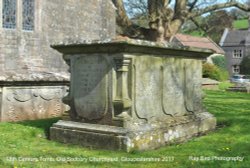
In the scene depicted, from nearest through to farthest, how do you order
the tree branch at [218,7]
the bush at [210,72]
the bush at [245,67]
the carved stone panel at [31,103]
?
the carved stone panel at [31,103] < the tree branch at [218,7] < the bush at [210,72] < the bush at [245,67]

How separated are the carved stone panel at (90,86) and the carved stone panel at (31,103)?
10.6 feet

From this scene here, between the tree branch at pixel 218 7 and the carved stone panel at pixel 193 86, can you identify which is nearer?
the carved stone panel at pixel 193 86

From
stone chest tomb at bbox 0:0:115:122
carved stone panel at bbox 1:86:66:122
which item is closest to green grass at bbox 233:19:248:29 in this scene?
stone chest tomb at bbox 0:0:115:122

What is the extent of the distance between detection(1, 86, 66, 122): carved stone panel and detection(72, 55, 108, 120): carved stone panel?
3.23 meters

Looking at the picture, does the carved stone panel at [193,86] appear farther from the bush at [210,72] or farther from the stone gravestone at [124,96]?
the bush at [210,72]

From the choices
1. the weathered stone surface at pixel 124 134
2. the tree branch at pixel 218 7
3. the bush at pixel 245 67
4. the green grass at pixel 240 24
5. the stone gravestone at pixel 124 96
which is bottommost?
the weathered stone surface at pixel 124 134

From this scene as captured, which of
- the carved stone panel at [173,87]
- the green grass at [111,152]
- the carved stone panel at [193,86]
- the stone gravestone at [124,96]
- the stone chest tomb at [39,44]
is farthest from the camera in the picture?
the stone chest tomb at [39,44]

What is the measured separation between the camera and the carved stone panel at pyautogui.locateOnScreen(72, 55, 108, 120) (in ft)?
22.8

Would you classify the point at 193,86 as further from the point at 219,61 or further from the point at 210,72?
the point at 219,61

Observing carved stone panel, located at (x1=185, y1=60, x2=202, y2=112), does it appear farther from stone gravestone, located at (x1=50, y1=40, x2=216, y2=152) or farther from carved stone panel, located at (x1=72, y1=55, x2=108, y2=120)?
carved stone panel, located at (x1=72, y1=55, x2=108, y2=120)

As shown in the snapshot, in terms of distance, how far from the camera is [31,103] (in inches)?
414

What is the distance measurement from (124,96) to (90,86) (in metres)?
0.78

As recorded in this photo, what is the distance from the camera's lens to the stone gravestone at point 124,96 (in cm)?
666

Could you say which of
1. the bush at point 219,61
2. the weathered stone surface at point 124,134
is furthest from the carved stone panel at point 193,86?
the bush at point 219,61
